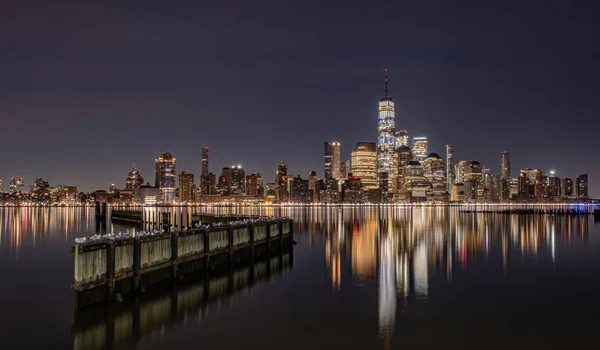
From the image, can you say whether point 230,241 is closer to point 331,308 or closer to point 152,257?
point 152,257

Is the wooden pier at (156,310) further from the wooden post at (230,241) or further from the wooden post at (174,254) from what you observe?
the wooden post at (230,241)

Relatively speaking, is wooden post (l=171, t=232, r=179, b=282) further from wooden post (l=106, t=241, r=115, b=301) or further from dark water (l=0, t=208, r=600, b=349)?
wooden post (l=106, t=241, r=115, b=301)

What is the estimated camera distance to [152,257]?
2433 centimetres

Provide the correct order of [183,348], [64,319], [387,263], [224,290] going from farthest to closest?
1. [387,263]
2. [224,290]
3. [64,319]
4. [183,348]

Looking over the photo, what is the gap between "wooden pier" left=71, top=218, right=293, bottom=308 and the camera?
65.6 ft

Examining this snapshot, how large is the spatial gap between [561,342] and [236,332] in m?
11.2

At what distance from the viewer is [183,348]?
53.0 ft

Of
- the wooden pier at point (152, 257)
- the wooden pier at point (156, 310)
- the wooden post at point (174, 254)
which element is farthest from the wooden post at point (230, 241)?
the wooden post at point (174, 254)

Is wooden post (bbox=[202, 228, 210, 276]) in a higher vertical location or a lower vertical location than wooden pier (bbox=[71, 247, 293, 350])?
higher

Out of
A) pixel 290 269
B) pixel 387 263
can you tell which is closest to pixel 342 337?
pixel 290 269

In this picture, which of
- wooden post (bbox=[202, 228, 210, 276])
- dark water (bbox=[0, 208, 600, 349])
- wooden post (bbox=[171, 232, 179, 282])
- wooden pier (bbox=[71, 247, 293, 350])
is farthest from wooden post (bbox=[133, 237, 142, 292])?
wooden post (bbox=[202, 228, 210, 276])

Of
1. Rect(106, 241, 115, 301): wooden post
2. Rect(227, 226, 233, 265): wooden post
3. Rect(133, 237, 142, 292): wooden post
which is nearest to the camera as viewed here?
Rect(106, 241, 115, 301): wooden post

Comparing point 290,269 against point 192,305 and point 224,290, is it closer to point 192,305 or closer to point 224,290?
point 224,290

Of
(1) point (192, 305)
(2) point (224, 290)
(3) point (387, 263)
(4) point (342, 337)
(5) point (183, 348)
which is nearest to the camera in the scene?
(5) point (183, 348)
